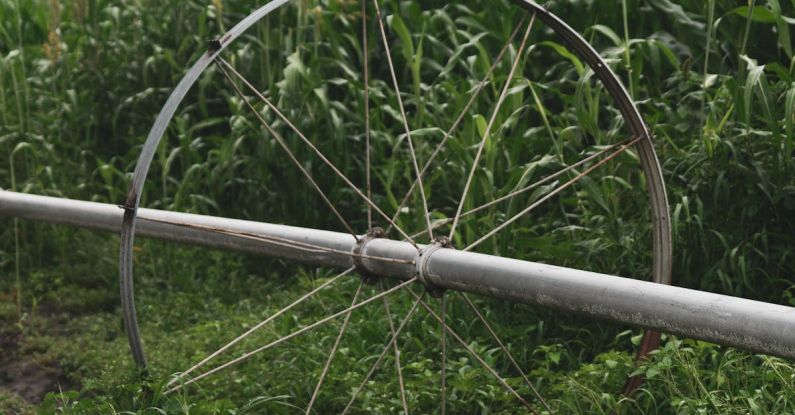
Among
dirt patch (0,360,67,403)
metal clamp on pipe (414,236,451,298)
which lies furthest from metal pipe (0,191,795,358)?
dirt patch (0,360,67,403)

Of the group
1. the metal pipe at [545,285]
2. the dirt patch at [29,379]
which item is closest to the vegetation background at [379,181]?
the dirt patch at [29,379]

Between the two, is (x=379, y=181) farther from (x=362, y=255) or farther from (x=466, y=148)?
(x=362, y=255)

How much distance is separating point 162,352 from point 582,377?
1601 millimetres

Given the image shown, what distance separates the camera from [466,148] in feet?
13.6

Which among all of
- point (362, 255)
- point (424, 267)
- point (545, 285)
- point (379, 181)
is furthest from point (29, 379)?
point (545, 285)

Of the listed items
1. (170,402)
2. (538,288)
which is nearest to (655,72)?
(538,288)

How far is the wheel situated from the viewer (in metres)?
3.23

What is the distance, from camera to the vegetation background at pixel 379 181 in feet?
11.5

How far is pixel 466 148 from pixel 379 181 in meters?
0.87

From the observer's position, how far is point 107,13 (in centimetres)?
625

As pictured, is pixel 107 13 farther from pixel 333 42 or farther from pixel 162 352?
pixel 162 352

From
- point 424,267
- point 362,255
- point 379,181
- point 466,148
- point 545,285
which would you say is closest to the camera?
point 545,285

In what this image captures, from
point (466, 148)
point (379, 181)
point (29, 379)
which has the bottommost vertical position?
point (29, 379)

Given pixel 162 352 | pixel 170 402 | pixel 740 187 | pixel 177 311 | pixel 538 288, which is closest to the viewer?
pixel 538 288
